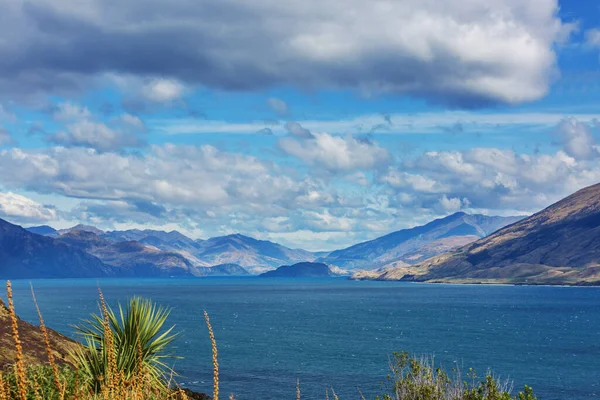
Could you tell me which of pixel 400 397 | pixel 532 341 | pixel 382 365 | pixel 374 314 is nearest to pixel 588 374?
pixel 382 365

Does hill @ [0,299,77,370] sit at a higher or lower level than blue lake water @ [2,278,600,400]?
higher

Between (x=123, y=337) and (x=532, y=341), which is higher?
(x=123, y=337)

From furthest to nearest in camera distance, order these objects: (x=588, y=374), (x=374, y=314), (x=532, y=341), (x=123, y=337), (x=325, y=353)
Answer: (x=374, y=314), (x=532, y=341), (x=325, y=353), (x=588, y=374), (x=123, y=337)

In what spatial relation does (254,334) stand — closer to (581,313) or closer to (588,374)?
(588,374)

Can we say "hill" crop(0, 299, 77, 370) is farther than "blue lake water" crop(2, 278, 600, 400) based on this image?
No

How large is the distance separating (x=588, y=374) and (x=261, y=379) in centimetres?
4095

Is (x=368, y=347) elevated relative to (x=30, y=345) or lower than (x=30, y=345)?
lower

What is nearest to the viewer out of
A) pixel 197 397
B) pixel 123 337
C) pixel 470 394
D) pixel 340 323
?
pixel 123 337

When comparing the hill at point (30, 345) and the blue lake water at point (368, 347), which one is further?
the blue lake water at point (368, 347)

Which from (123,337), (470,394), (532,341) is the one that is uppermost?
(123,337)

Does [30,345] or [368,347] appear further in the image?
[368,347]

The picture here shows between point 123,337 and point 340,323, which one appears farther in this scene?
point 340,323

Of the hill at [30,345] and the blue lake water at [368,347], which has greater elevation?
the hill at [30,345]

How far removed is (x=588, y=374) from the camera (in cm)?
7475
